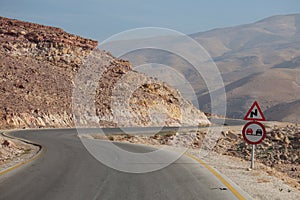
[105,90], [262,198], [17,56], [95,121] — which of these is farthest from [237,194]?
[17,56]

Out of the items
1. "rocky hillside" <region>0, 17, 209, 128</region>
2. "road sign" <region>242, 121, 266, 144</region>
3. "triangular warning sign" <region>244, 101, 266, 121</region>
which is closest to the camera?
"road sign" <region>242, 121, 266, 144</region>

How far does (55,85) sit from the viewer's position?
60.3 metres

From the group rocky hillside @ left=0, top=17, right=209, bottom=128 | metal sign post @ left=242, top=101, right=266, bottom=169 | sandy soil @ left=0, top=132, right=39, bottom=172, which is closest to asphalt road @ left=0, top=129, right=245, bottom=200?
metal sign post @ left=242, top=101, right=266, bottom=169

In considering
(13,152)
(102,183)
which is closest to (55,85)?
(13,152)

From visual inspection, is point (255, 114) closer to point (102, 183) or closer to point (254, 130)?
point (254, 130)

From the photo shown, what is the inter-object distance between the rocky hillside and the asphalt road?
1333 inches

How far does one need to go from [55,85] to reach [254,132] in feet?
164

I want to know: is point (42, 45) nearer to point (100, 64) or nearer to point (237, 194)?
point (100, 64)

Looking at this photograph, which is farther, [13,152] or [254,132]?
[13,152]

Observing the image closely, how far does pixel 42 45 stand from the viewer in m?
72.1

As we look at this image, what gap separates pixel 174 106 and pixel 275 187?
58.1 metres

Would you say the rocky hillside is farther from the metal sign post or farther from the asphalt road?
the metal sign post

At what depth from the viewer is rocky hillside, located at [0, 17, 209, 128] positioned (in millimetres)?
51209

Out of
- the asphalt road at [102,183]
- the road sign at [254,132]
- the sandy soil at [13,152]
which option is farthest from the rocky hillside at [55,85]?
the road sign at [254,132]
